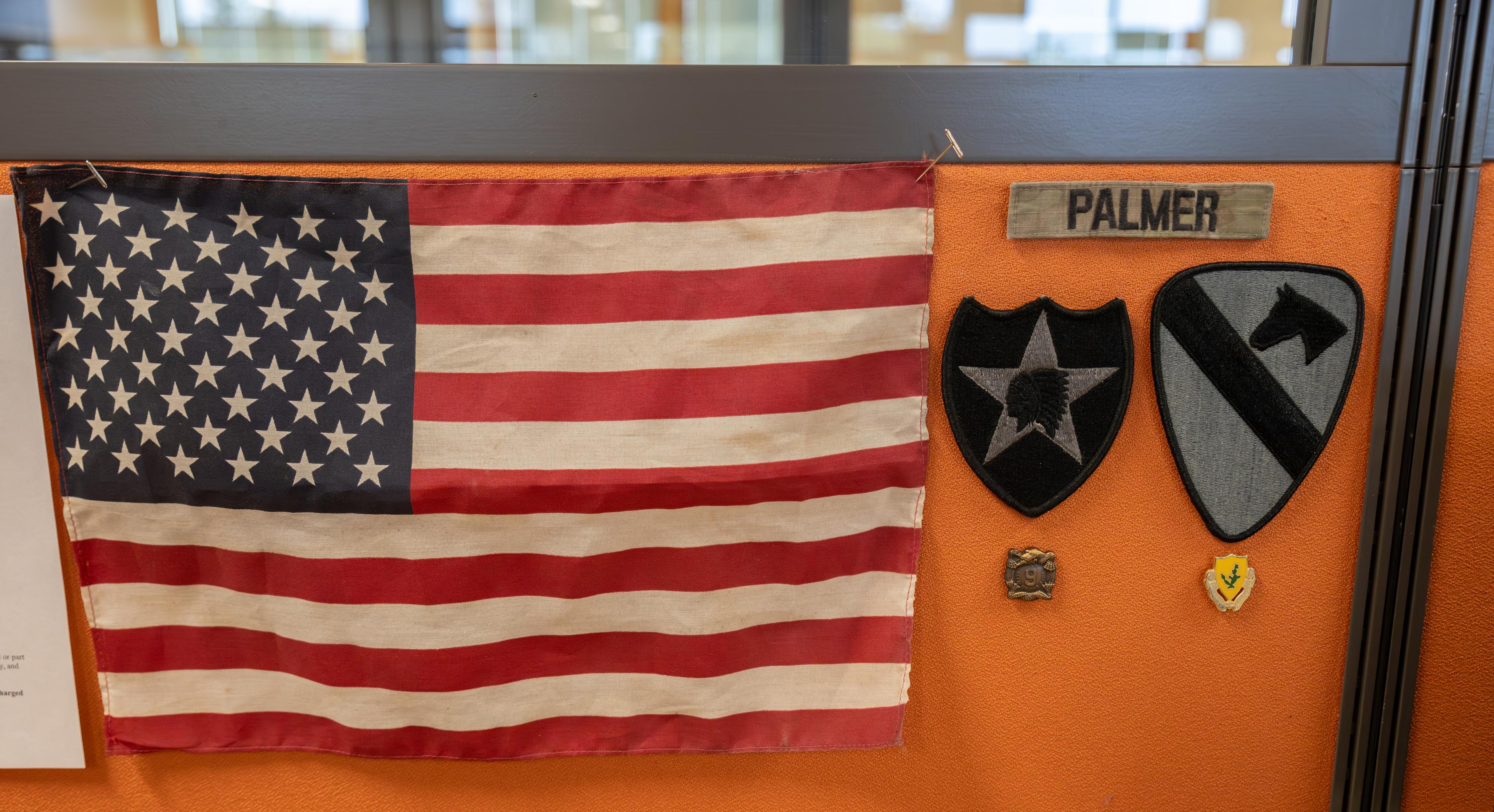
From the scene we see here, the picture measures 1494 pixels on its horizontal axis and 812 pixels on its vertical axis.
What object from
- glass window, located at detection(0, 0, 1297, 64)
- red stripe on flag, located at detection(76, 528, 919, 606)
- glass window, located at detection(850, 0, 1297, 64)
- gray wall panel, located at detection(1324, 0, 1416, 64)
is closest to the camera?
gray wall panel, located at detection(1324, 0, 1416, 64)

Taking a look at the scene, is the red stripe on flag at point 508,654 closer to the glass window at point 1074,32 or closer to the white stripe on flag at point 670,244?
the white stripe on flag at point 670,244

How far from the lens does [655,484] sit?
121 centimetres

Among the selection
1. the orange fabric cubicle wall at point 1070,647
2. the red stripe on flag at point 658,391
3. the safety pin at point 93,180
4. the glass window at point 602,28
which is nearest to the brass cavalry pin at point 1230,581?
the orange fabric cubicle wall at point 1070,647

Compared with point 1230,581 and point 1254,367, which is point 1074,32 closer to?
point 1254,367

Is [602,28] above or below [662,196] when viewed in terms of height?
above

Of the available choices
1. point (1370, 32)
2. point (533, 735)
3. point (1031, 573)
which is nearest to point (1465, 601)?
point (1031, 573)

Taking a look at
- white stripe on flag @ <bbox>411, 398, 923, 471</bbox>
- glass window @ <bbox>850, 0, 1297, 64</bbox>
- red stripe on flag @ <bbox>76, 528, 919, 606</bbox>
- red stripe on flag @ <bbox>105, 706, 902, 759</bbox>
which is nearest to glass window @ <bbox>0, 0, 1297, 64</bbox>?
glass window @ <bbox>850, 0, 1297, 64</bbox>

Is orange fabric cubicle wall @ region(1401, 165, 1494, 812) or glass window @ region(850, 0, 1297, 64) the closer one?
orange fabric cubicle wall @ region(1401, 165, 1494, 812)

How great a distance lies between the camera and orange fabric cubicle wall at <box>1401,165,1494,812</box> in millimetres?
1210

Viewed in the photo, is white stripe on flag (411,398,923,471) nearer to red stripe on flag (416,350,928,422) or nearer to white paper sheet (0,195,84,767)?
red stripe on flag (416,350,928,422)

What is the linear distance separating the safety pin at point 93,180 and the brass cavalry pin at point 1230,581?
74.4 inches

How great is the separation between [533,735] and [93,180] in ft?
3.72

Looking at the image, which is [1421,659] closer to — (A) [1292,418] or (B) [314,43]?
(A) [1292,418]

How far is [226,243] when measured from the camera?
3.81ft
